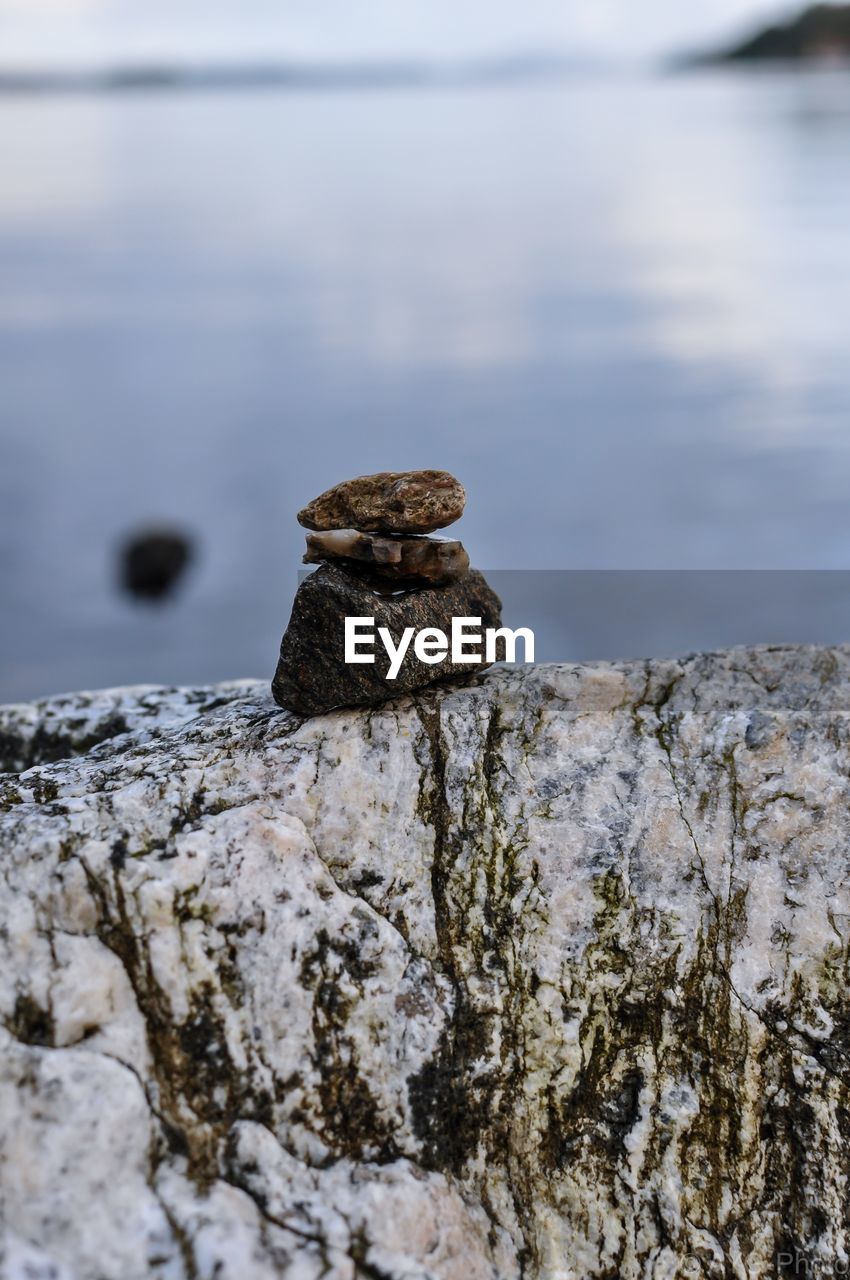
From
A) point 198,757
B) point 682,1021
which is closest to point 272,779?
point 198,757

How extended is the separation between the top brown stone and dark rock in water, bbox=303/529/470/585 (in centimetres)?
7

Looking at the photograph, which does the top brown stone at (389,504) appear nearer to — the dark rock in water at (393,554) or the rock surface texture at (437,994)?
the dark rock in water at (393,554)

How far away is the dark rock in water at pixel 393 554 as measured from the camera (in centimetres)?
605

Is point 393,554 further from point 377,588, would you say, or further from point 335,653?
point 335,653

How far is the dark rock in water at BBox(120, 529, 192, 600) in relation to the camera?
1741 inches

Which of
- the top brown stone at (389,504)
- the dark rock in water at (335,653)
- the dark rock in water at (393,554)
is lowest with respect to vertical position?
the dark rock in water at (335,653)

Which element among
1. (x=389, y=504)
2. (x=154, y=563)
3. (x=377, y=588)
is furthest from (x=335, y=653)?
(x=154, y=563)

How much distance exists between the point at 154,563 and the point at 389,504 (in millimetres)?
40744

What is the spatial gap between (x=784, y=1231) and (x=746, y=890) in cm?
154

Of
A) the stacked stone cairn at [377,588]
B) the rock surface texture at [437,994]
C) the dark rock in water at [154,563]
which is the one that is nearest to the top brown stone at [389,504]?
the stacked stone cairn at [377,588]

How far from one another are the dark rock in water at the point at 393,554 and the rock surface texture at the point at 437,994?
2.14 ft

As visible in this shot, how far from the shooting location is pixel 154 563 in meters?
45.3

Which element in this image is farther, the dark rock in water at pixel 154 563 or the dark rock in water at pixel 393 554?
the dark rock in water at pixel 154 563

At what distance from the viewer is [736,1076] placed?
541 cm
